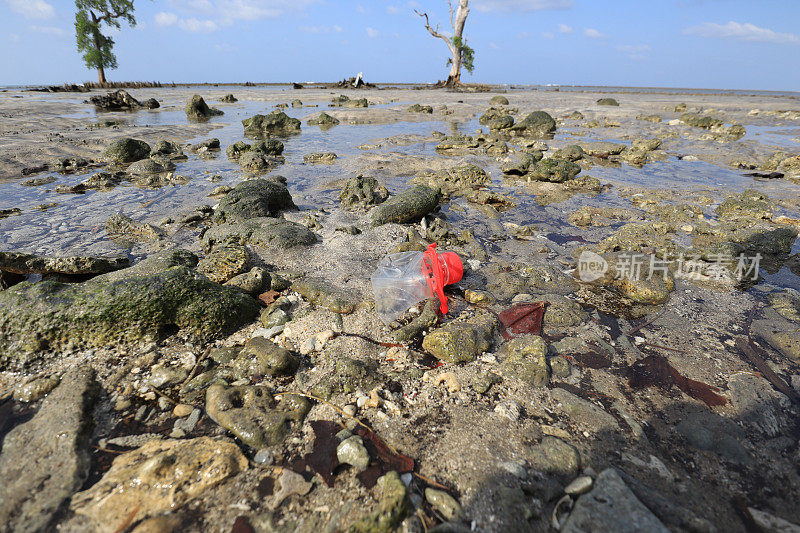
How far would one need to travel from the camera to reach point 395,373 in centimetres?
285

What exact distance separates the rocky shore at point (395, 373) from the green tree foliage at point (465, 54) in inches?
1801

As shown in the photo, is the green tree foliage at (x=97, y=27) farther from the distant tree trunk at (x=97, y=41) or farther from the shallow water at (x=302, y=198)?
the shallow water at (x=302, y=198)

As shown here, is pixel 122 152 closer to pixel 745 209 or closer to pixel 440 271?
pixel 440 271

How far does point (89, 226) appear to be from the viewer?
565cm

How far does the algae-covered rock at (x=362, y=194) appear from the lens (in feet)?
21.8

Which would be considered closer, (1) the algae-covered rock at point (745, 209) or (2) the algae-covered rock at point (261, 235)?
(2) the algae-covered rock at point (261, 235)

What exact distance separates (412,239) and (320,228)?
162 cm

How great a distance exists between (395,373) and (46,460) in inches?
87.0

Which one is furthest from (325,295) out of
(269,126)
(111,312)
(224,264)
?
(269,126)

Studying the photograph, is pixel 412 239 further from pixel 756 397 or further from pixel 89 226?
pixel 89 226

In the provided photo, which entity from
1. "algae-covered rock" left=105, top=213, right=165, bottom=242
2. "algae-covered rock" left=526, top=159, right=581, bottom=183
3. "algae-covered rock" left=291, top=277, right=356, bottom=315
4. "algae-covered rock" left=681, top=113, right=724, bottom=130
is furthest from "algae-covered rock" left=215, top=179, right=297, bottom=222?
"algae-covered rock" left=681, top=113, right=724, bottom=130

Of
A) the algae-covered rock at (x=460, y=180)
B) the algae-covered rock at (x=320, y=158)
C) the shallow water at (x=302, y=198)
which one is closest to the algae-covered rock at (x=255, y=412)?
the shallow water at (x=302, y=198)

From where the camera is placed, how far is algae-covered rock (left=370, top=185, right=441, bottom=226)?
5752 millimetres

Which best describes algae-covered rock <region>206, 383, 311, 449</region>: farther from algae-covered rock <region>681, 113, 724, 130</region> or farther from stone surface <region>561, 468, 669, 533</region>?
algae-covered rock <region>681, 113, 724, 130</region>
